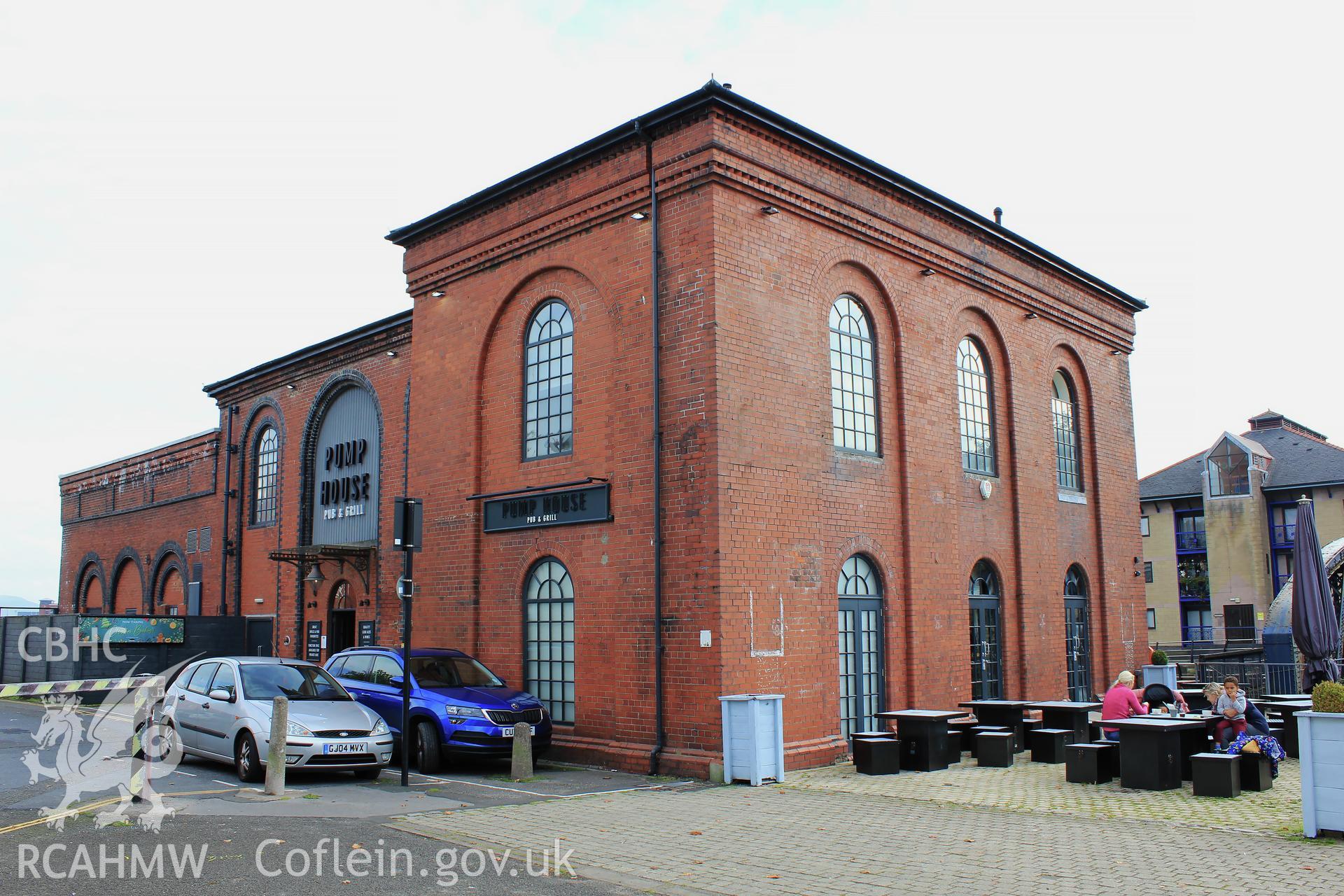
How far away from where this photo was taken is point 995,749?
1383 centimetres

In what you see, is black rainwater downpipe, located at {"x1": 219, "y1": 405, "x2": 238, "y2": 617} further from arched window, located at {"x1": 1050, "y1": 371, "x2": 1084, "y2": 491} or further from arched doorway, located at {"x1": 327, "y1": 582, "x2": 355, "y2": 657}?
arched window, located at {"x1": 1050, "y1": 371, "x2": 1084, "y2": 491}

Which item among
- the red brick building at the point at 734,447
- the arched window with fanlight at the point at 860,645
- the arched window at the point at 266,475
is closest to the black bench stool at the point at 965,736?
the red brick building at the point at 734,447

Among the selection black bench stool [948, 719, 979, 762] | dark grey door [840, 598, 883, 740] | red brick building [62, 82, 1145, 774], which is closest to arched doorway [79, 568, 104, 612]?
red brick building [62, 82, 1145, 774]

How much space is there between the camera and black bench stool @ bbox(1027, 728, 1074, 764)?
1409 centimetres

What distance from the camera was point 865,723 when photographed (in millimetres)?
14891

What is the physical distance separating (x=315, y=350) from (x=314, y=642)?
6475 mm

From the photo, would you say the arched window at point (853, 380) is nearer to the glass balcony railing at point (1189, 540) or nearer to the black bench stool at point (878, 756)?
the black bench stool at point (878, 756)

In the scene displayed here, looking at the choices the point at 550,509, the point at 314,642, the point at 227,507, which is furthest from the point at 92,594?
the point at 550,509

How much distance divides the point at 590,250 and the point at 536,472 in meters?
3.42

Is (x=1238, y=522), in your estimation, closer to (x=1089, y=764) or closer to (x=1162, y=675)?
(x=1162, y=675)

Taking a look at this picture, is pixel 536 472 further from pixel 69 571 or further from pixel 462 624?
pixel 69 571

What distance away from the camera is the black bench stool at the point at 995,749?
13.8m

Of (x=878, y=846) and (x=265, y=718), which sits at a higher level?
(x=265, y=718)

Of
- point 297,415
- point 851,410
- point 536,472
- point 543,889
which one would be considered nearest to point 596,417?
point 536,472
